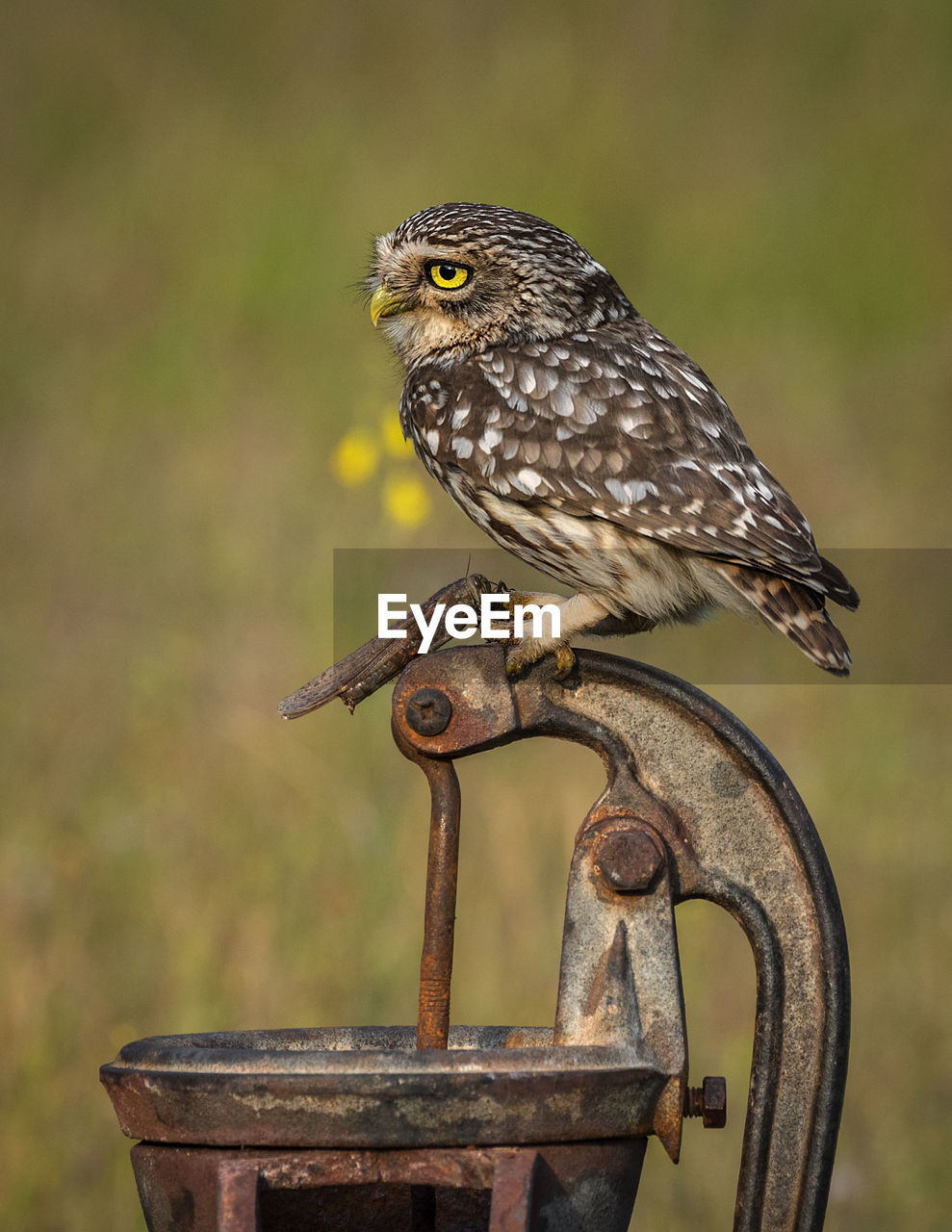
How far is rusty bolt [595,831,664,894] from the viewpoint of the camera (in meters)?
1.85

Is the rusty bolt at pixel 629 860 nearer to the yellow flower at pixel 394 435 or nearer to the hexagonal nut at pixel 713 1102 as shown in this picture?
the hexagonal nut at pixel 713 1102

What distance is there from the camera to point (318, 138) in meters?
7.93

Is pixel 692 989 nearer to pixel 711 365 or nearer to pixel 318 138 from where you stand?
pixel 711 365

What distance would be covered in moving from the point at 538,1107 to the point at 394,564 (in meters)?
3.23

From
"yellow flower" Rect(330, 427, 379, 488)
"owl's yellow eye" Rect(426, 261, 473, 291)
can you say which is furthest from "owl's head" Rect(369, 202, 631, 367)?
"yellow flower" Rect(330, 427, 379, 488)

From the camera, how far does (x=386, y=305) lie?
9.27ft

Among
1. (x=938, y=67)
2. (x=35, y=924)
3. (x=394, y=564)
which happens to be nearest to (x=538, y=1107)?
(x=35, y=924)

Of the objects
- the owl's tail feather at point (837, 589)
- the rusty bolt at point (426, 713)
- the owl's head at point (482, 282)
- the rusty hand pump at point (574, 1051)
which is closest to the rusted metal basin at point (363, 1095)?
the rusty hand pump at point (574, 1051)

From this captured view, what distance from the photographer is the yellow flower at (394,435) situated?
3535mm

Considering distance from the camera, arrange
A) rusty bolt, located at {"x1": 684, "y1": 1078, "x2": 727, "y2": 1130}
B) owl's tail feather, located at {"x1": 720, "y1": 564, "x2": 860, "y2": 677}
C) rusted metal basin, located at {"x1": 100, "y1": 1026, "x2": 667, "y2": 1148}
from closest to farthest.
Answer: rusted metal basin, located at {"x1": 100, "y1": 1026, "x2": 667, "y2": 1148}, rusty bolt, located at {"x1": 684, "y1": 1078, "x2": 727, "y2": 1130}, owl's tail feather, located at {"x1": 720, "y1": 564, "x2": 860, "y2": 677}

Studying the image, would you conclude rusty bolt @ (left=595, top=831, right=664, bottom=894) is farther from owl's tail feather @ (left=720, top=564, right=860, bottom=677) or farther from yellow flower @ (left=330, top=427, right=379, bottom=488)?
yellow flower @ (left=330, top=427, right=379, bottom=488)

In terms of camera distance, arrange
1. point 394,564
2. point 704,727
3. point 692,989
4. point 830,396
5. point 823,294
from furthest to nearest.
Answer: point 823,294 → point 830,396 → point 394,564 → point 692,989 → point 704,727

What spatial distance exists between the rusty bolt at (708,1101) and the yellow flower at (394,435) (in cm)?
197

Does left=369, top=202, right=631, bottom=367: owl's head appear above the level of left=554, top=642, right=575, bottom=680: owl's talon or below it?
above
